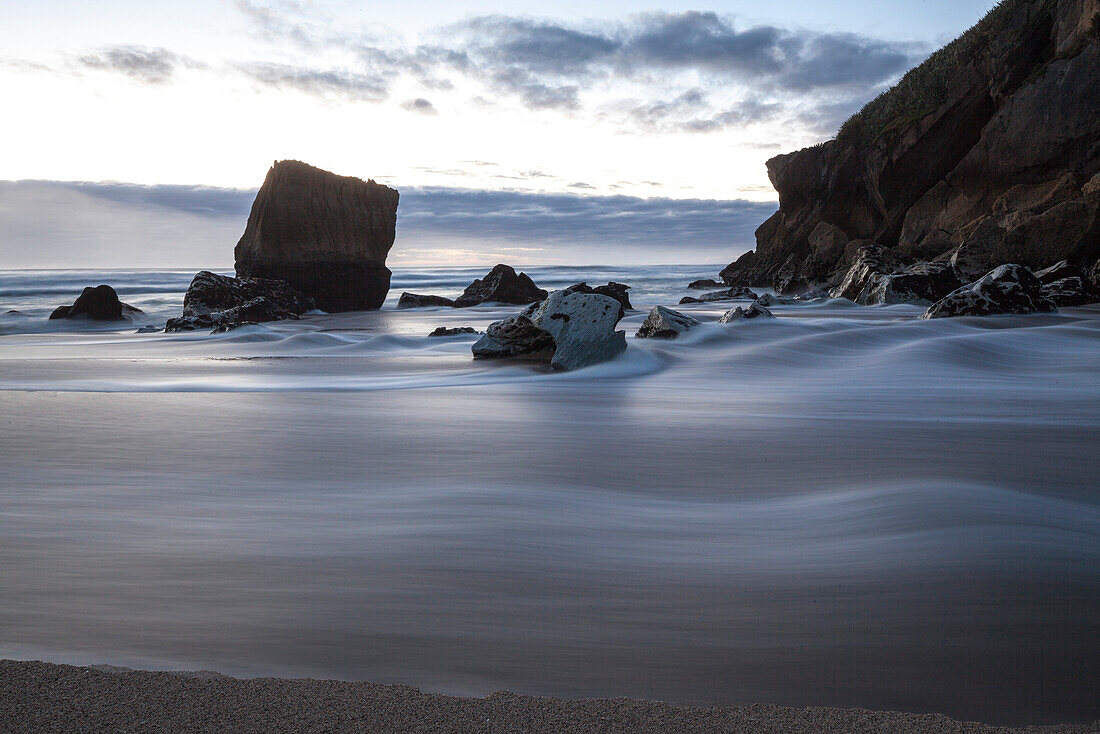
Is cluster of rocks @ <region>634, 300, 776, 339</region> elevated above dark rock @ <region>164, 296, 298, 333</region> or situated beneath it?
elevated above

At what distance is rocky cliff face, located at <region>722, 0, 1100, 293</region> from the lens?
13102 mm

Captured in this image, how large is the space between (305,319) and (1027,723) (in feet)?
53.2

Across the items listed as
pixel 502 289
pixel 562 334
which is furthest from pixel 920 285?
pixel 502 289

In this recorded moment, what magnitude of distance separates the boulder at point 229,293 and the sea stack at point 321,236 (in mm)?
1401

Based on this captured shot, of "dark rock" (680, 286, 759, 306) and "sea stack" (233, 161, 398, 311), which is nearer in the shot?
"sea stack" (233, 161, 398, 311)

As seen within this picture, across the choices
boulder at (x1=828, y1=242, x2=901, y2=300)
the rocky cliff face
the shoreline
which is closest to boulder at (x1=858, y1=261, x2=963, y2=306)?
the rocky cliff face

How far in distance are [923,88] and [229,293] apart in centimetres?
2100

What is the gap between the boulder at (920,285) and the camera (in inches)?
487

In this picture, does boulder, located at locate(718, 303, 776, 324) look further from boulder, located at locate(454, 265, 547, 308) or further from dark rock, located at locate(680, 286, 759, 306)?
boulder, located at locate(454, 265, 547, 308)

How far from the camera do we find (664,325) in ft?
26.5

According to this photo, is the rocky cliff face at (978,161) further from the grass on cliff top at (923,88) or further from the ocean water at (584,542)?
the ocean water at (584,542)

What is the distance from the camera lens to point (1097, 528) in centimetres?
213

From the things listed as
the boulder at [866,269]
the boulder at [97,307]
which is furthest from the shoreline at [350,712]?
the boulder at [97,307]

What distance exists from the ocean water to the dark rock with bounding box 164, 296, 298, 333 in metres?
7.94
